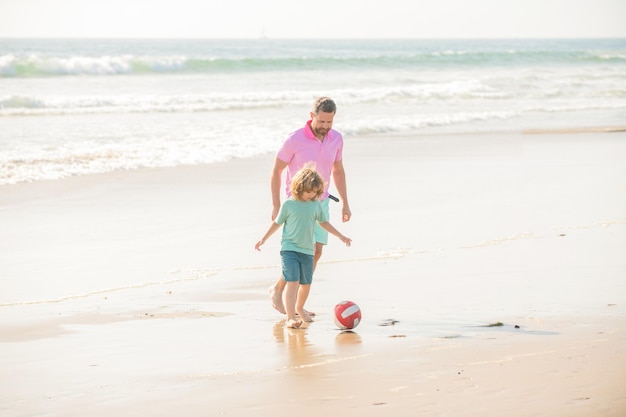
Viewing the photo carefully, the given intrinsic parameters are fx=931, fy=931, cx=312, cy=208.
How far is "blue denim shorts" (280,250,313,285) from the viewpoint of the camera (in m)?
6.22

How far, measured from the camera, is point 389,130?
20.5 meters

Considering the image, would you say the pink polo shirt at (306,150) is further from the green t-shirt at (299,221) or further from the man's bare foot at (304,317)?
the man's bare foot at (304,317)

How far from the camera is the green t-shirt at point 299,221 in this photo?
6141 millimetres

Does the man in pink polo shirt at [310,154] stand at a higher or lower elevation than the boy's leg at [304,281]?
higher

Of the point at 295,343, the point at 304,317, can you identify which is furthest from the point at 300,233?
the point at 295,343

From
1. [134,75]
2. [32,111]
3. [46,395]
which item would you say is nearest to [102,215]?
[46,395]

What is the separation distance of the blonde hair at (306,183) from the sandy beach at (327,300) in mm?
890

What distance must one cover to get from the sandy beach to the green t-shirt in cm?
55

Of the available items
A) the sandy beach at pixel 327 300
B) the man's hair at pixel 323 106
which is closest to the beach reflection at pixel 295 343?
the sandy beach at pixel 327 300

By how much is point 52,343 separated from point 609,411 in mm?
3322

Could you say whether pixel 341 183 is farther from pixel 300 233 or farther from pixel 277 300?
pixel 277 300

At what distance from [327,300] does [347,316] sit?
3.53 feet

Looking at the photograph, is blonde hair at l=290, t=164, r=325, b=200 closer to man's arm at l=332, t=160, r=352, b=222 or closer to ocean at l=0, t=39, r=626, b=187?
man's arm at l=332, t=160, r=352, b=222

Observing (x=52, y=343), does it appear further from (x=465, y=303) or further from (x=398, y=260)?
(x=398, y=260)
